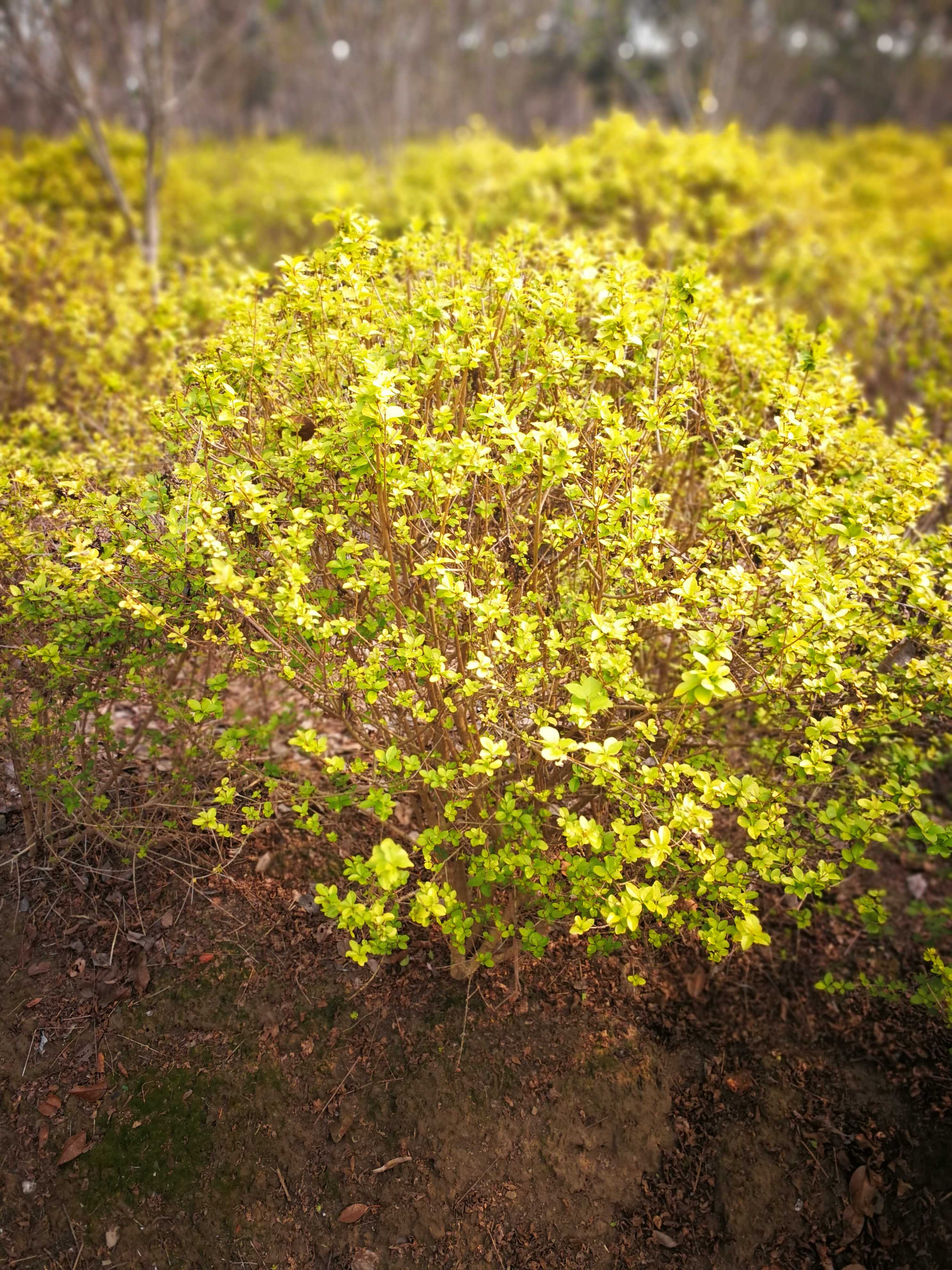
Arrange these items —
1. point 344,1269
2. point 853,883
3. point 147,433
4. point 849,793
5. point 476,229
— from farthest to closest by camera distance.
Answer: point 476,229 → point 853,883 → point 147,433 → point 849,793 → point 344,1269

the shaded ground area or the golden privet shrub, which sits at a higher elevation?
the golden privet shrub

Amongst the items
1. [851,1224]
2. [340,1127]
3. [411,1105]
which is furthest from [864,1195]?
[340,1127]

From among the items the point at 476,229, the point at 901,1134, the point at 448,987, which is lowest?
the point at 901,1134

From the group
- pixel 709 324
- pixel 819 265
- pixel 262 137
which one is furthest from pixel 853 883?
pixel 262 137

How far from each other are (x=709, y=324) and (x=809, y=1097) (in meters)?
3.11

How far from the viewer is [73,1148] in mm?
2648

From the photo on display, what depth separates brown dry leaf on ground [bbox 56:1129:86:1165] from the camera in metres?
2.63

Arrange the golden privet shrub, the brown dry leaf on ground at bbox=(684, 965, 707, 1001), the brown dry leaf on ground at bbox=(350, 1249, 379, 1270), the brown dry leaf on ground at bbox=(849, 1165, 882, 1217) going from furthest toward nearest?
the brown dry leaf on ground at bbox=(684, 965, 707, 1001), the brown dry leaf on ground at bbox=(849, 1165, 882, 1217), the brown dry leaf on ground at bbox=(350, 1249, 379, 1270), the golden privet shrub

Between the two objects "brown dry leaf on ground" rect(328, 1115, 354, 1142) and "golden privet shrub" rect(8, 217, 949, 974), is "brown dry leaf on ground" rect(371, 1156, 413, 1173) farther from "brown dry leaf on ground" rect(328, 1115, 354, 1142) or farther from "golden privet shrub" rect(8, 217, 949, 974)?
"golden privet shrub" rect(8, 217, 949, 974)

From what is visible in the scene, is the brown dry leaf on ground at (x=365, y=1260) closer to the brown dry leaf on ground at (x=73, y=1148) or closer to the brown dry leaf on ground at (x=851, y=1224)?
the brown dry leaf on ground at (x=73, y=1148)

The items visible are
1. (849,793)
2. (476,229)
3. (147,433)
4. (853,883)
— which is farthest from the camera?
(476,229)

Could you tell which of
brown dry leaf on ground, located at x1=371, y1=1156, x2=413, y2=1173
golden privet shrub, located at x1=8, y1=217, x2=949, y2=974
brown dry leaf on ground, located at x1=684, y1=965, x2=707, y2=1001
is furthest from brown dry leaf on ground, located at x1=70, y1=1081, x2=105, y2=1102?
brown dry leaf on ground, located at x1=684, y1=965, x2=707, y2=1001

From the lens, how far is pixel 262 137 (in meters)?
18.5

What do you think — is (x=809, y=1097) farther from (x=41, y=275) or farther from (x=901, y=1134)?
(x=41, y=275)
